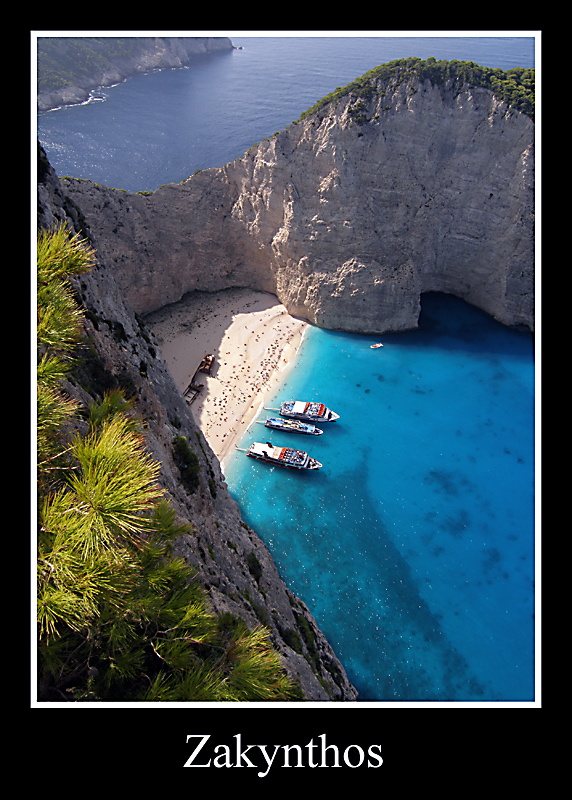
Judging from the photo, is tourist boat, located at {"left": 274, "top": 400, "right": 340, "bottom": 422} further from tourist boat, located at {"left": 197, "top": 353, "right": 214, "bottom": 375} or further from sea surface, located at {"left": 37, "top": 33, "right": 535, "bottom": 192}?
sea surface, located at {"left": 37, "top": 33, "right": 535, "bottom": 192}

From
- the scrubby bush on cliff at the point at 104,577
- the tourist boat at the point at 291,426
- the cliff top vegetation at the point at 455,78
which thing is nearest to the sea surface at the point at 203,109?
the cliff top vegetation at the point at 455,78

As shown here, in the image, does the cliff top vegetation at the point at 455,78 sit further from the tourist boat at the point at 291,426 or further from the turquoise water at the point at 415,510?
the tourist boat at the point at 291,426

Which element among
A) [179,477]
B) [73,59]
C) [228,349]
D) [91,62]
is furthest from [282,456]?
[91,62]

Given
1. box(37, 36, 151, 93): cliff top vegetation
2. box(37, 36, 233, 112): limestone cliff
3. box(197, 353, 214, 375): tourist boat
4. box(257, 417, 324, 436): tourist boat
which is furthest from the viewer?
box(37, 36, 233, 112): limestone cliff

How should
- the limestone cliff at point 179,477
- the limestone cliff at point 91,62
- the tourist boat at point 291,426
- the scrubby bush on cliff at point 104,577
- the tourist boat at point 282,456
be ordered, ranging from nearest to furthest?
1. the scrubby bush on cliff at point 104,577
2. the limestone cliff at point 179,477
3. the tourist boat at point 282,456
4. the tourist boat at point 291,426
5. the limestone cliff at point 91,62

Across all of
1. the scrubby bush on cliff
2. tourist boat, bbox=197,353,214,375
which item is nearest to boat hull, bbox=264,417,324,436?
tourist boat, bbox=197,353,214,375

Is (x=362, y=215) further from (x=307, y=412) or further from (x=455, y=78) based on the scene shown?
(x=307, y=412)
